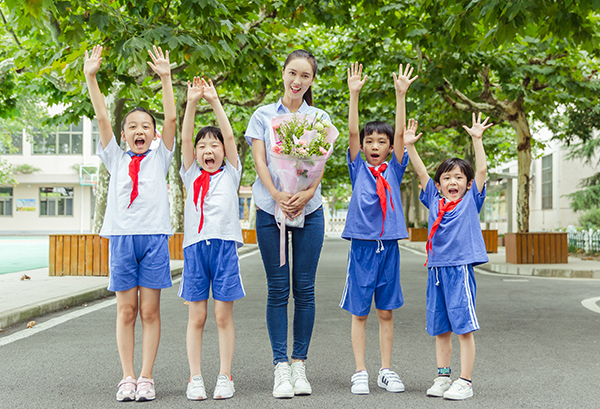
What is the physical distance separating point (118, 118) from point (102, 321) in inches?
245

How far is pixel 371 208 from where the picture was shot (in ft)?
13.1

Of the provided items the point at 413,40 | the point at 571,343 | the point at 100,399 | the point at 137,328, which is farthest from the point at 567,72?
the point at 100,399

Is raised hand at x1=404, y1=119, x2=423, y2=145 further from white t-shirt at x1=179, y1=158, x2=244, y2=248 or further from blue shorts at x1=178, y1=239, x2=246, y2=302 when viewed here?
blue shorts at x1=178, y1=239, x2=246, y2=302

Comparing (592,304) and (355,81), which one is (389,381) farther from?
(592,304)

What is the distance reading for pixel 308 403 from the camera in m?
3.55

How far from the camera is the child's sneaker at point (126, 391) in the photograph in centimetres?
357

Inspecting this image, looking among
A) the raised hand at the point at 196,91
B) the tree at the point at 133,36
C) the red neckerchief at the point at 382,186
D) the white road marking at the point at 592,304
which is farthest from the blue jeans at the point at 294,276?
the white road marking at the point at 592,304

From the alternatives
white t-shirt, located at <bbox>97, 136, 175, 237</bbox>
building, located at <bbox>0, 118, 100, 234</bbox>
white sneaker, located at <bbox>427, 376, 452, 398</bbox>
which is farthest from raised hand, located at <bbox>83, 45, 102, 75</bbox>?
building, located at <bbox>0, 118, 100, 234</bbox>

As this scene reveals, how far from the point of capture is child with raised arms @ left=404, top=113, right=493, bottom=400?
3.75 metres

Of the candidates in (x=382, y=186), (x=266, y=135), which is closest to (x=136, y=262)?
(x=266, y=135)

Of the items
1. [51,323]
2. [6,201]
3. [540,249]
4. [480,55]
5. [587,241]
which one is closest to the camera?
[51,323]

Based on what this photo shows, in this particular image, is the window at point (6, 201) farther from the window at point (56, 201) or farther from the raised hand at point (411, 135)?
the raised hand at point (411, 135)

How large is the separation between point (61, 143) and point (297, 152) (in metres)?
44.7

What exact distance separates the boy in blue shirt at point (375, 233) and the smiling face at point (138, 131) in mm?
1349
